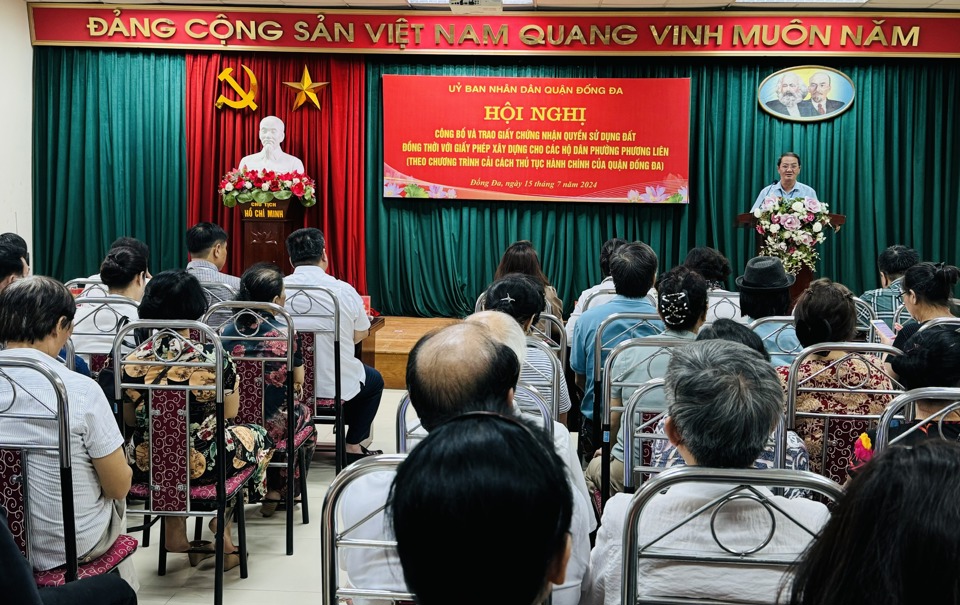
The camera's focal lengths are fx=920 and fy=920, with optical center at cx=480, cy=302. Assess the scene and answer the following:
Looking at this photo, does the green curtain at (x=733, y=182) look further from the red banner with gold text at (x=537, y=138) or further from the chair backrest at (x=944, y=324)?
the chair backrest at (x=944, y=324)

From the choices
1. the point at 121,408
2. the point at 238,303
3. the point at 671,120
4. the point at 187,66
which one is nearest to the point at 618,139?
the point at 671,120

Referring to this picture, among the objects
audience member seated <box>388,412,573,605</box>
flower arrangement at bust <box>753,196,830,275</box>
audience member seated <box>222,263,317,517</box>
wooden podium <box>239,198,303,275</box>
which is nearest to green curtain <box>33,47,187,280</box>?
wooden podium <box>239,198,303,275</box>

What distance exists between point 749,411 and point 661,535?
34 cm

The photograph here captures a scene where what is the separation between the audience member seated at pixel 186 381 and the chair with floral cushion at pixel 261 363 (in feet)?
0.93

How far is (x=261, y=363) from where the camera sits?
3.27 meters

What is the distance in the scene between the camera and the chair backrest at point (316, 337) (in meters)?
3.74

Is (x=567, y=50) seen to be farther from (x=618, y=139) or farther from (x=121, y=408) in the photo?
(x=121, y=408)

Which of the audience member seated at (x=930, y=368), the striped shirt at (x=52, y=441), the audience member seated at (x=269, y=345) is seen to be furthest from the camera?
the audience member seated at (x=269, y=345)

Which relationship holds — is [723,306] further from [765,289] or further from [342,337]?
[342,337]

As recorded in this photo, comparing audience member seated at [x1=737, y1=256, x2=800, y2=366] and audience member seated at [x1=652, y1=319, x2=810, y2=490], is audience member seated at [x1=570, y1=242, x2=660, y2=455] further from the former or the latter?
audience member seated at [x1=652, y1=319, x2=810, y2=490]

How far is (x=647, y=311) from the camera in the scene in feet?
12.0

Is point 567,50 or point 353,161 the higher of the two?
point 567,50

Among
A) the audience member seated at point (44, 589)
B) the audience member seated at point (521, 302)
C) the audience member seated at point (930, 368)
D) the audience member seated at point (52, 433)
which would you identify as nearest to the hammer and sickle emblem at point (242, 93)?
the audience member seated at point (521, 302)

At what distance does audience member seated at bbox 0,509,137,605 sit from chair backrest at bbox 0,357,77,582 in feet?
0.65
